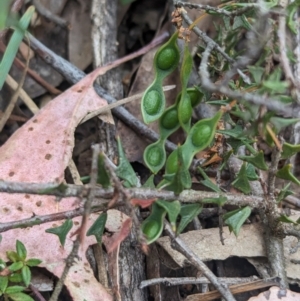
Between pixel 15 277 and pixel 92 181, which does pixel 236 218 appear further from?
pixel 15 277

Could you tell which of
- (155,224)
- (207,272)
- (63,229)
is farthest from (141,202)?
(207,272)

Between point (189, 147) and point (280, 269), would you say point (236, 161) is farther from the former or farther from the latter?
point (189, 147)

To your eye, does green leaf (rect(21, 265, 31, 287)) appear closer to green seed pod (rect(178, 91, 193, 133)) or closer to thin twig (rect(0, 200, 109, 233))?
thin twig (rect(0, 200, 109, 233))

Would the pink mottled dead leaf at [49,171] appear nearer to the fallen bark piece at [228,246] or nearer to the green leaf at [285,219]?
the fallen bark piece at [228,246]

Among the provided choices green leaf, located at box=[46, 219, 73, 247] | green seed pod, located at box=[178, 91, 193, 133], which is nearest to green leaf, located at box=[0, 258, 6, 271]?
green leaf, located at box=[46, 219, 73, 247]

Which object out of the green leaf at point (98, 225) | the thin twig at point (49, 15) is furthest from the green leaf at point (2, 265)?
the thin twig at point (49, 15)

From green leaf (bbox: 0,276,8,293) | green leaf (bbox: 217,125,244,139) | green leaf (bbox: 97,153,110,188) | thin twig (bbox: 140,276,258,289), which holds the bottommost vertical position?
thin twig (bbox: 140,276,258,289)
